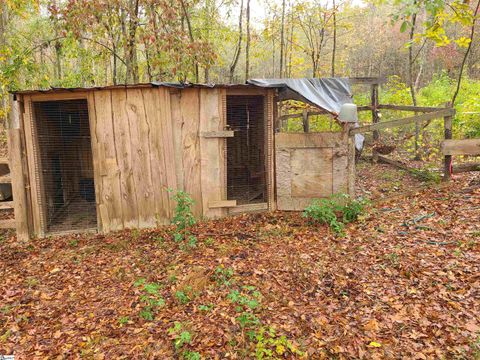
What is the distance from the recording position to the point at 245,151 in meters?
8.69

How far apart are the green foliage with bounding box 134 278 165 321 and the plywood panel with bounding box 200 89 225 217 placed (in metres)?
2.21

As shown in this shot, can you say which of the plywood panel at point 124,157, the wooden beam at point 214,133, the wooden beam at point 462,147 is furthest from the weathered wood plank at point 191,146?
the wooden beam at point 462,147

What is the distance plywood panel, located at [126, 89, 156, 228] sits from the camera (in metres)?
5.88

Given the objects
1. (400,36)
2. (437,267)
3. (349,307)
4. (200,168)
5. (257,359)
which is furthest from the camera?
(400,36)

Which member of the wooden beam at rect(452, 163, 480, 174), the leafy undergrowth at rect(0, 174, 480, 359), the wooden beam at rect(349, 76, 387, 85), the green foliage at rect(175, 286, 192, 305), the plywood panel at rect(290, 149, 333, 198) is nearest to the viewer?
the leafy undergrowth at rect(0, 174, 480, 359)

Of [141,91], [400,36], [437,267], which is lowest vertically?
[437,267]

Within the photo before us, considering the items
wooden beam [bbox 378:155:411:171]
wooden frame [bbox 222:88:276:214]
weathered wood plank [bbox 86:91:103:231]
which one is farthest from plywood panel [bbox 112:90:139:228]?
wooden beam [bbox 378:155:411:171]

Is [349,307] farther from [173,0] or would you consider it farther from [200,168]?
[173,0]

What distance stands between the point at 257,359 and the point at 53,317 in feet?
7.28

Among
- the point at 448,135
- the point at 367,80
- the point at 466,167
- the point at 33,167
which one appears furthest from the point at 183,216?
the point at 367,80

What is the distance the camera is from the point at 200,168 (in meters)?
6.13

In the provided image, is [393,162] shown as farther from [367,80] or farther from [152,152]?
[152,152]

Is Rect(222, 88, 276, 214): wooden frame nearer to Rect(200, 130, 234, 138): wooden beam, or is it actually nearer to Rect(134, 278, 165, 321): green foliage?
Rect(200, 130, 234, 138): wooden beam

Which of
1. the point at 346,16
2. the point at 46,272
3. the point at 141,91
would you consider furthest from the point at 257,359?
the point at 346,16
